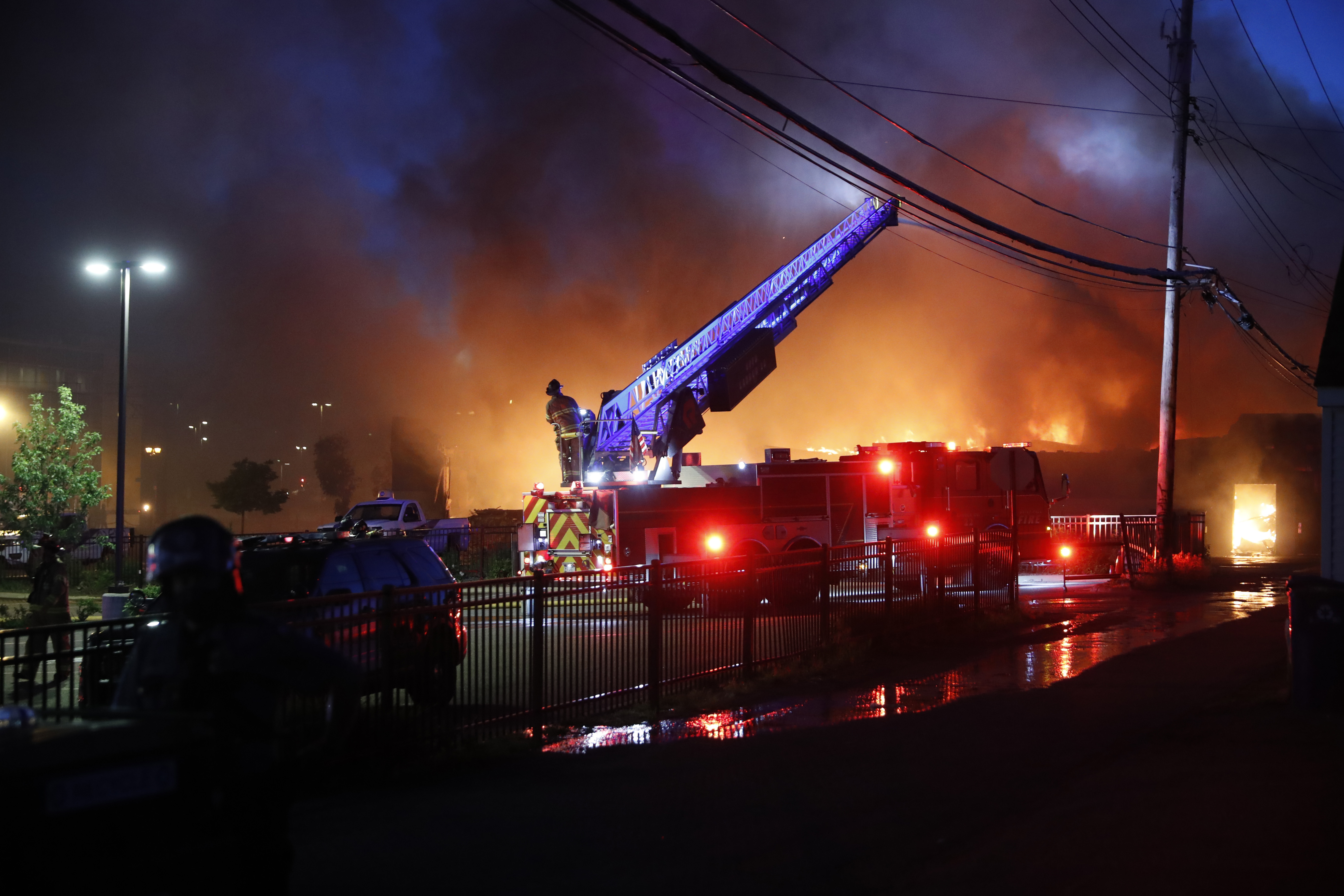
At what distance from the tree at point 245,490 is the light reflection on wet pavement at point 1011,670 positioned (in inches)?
1624

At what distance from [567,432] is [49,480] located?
931 centimetres

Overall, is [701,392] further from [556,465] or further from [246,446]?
[246,446]

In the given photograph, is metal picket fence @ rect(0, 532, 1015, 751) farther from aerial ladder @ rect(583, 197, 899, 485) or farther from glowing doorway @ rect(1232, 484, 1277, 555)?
glowing doorway @ rect(1232, 484, 1277, 555)

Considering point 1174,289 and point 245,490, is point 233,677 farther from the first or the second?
point 245,490

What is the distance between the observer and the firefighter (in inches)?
836

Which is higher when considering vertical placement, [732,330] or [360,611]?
[732,330]

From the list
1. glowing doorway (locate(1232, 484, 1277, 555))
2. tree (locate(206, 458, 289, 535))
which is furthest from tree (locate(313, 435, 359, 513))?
glowing doorway (locate(1232, 484, 1277, 555))

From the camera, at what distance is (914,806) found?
6.10 meters

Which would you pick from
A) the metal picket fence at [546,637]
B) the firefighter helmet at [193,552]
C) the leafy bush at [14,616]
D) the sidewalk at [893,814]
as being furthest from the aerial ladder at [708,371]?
the firefighter helmet at [193,552]

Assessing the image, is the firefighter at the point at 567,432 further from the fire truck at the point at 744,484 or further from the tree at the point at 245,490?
the tree at the point at 245,490

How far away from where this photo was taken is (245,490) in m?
51.0

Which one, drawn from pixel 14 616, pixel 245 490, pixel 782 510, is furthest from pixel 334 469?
pixel 782 510

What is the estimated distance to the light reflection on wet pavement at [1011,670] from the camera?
844 centimetres

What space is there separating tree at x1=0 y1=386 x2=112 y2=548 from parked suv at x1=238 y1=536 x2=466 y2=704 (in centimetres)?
1127
